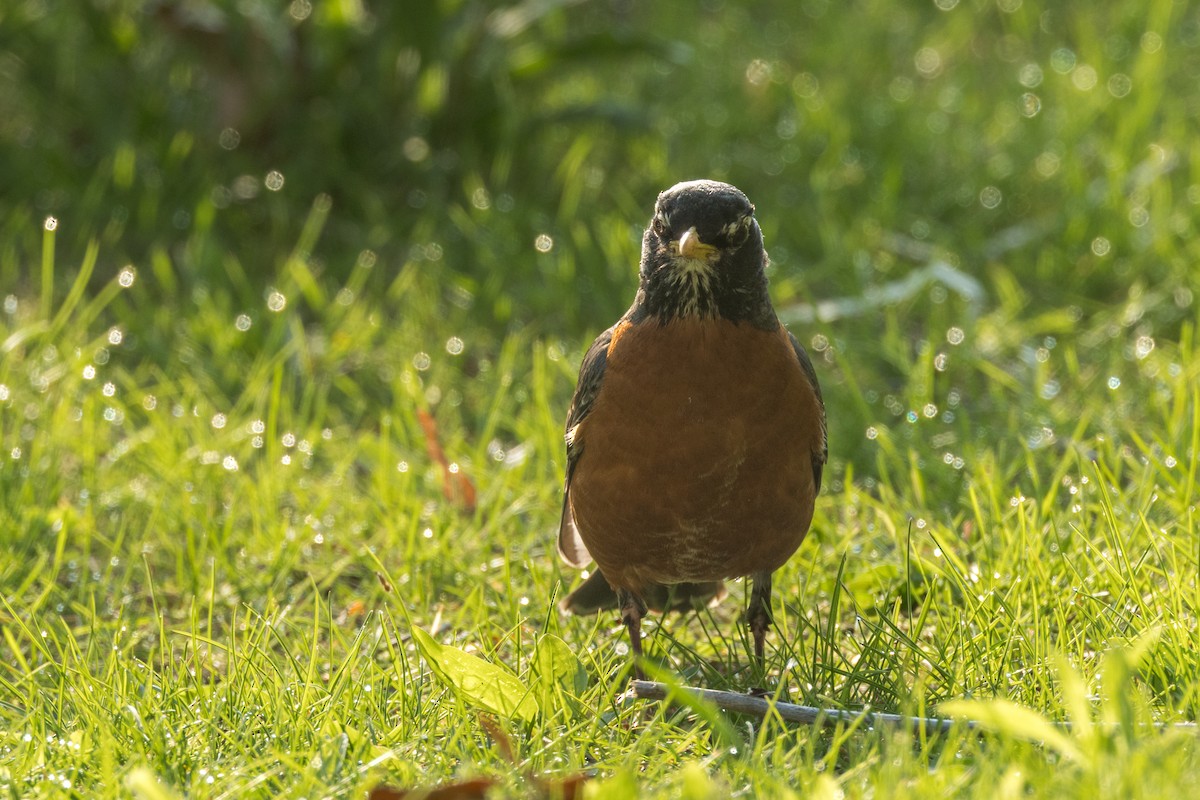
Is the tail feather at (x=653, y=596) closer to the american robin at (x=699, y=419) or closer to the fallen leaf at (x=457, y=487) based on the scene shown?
the american robin at (x=699, y=419)

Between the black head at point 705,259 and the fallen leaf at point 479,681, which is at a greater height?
the black head at point 705,259

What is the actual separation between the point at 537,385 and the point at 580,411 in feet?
3.65

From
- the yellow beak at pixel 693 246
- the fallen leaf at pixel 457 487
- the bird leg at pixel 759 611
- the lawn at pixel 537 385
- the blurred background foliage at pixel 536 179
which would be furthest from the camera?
the blurred background foliage at pixel 536 179

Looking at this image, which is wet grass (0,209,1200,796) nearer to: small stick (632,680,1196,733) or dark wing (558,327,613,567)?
small stick (632,680,1196,733)

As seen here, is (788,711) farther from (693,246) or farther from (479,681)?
(693,246)

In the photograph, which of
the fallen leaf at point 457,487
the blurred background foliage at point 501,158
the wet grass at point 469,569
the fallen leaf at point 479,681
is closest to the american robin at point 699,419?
the wet grass at point 469,569

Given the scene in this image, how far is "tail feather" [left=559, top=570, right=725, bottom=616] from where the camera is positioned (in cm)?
393

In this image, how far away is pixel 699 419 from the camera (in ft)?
11.2

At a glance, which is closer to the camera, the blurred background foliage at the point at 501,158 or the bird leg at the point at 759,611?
the bird leg at the point at 759,611

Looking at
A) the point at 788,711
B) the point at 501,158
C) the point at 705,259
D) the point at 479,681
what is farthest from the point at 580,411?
the point at 501,158

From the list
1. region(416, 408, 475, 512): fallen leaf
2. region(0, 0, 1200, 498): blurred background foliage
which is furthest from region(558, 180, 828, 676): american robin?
region(0, 0, 1200, 498): blurred background foliage

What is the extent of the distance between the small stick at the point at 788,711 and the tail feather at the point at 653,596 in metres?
0.64

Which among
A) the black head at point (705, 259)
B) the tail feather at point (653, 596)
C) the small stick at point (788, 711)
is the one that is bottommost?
the tail feather at point (653, 596)

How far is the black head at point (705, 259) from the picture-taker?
3396 mm
